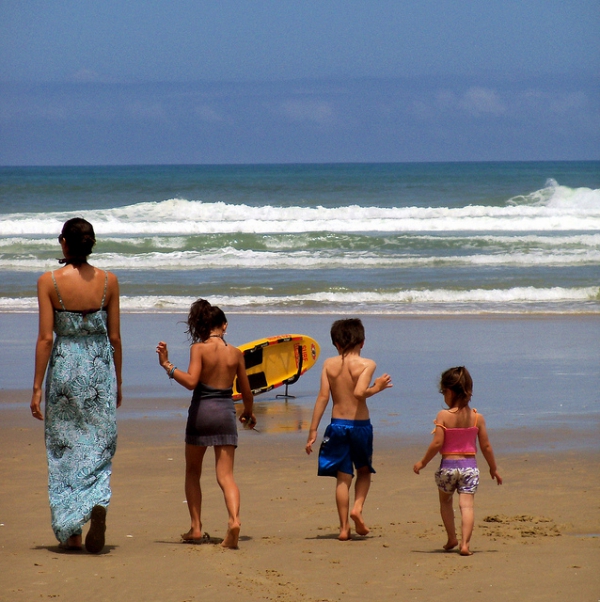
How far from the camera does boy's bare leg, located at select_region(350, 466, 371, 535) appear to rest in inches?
179

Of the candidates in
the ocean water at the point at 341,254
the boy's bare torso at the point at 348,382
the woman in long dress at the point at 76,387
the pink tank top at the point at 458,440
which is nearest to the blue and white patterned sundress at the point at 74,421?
the woman in long dress at the point at 76,387

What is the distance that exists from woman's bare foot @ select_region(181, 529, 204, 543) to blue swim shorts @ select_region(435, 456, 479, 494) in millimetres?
1216

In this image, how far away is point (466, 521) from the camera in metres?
4.24

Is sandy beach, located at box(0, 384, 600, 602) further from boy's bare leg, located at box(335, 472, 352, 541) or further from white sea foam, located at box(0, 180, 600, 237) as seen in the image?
white sea foam, located at box(0, 180, 600, 237)

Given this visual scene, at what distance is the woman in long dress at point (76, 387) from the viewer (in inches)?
167

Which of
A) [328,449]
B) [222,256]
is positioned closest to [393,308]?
[222,256]

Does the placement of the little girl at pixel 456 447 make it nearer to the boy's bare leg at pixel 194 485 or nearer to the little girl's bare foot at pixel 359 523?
the little girl's bare foot at pixel 359 523

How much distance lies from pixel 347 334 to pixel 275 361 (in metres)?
4.20

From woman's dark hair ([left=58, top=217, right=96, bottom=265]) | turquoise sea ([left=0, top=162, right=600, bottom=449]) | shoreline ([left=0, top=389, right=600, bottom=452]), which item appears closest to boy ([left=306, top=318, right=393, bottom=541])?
woman's dark hair ([left=58, top=217, right=96, bottom=265])

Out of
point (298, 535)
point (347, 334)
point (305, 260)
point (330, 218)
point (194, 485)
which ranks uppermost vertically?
point (330, 218)

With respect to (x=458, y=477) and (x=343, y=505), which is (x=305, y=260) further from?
(x=458, y=477)

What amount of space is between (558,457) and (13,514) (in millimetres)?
3630

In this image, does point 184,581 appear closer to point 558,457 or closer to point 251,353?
point 558,457

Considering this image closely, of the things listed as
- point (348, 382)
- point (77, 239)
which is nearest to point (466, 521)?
point (348, 382)
